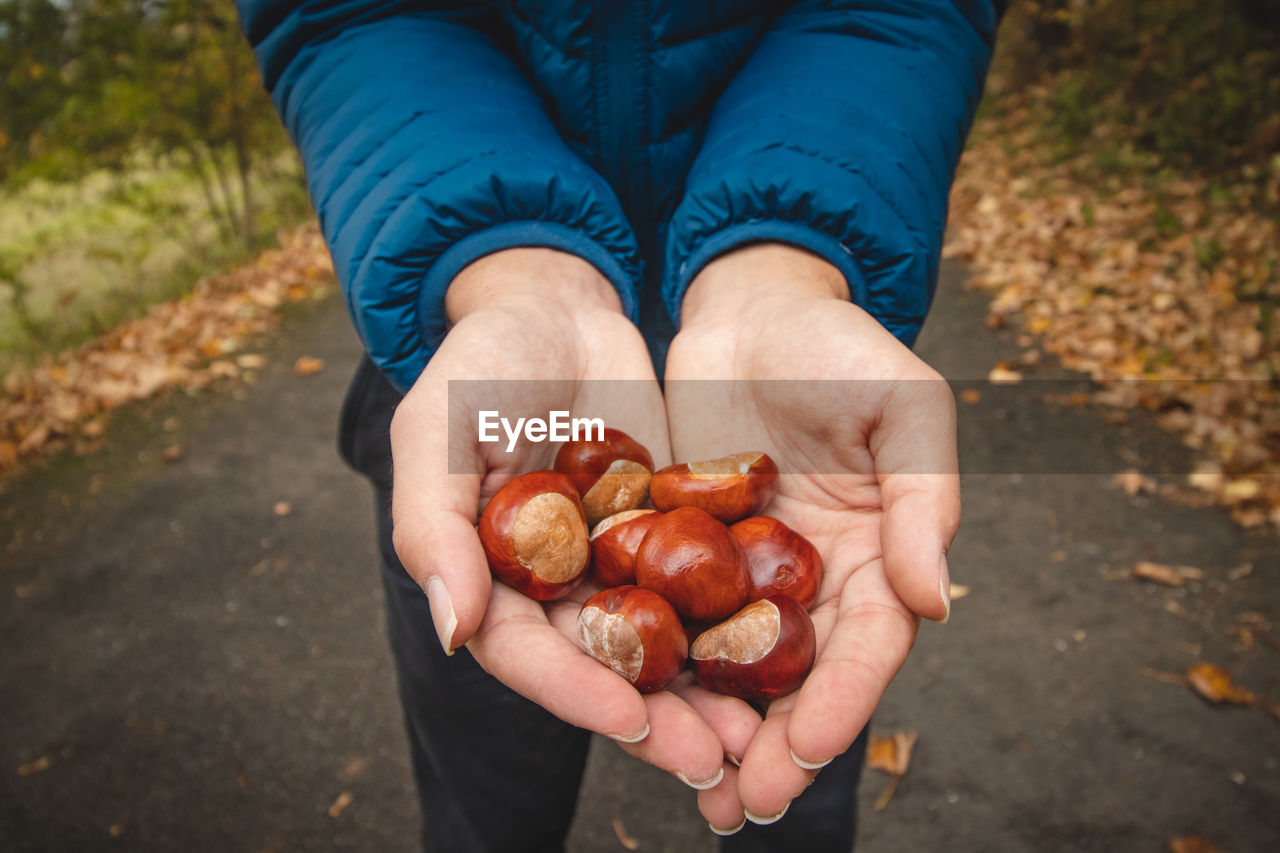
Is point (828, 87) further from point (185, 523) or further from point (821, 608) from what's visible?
point (185, 523)

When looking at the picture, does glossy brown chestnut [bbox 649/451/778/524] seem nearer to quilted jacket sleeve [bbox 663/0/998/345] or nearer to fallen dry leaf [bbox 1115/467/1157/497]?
quilted jacket sleeve [bbox 663/0/998/345]

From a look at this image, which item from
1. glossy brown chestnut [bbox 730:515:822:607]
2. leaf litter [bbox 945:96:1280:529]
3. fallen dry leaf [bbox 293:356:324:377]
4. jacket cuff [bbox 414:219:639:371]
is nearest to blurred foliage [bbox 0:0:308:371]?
fallen dry leaf [bbox 293:356:324:377]

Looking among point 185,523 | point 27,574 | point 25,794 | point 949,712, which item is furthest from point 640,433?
point 27,574

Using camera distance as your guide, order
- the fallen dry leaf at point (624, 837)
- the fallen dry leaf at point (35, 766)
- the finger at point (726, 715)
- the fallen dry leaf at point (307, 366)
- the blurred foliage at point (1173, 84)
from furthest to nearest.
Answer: the blurred foliage at point (1173, 84)
the fallen dry leaf at point (307, 366)
the fallen dry leaf at point (35, 766)
the fallen dry leaf at point (624, 837)
the finger at point (726, 715)

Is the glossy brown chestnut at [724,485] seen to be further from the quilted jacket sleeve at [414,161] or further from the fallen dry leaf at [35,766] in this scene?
the fallen dry leaf at [35,766]

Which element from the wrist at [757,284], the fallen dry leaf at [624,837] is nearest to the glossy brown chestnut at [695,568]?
the wrist at [757,284]
